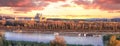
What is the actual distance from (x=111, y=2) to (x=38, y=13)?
77cm

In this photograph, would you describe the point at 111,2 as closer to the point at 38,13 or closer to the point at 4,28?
the point at 38,13

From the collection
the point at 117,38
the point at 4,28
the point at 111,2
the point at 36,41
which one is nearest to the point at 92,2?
the point at 111,2

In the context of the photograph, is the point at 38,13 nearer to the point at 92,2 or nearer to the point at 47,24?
the point at 47,24

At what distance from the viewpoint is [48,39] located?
368cm

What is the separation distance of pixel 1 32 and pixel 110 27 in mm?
1150

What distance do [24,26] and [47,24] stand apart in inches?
9.7

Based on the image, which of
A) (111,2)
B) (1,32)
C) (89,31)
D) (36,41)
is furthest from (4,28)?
(111,2)

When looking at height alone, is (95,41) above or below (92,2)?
below

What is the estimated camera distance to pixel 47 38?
Answer: 12.1ft

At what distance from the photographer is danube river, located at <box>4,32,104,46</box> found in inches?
145

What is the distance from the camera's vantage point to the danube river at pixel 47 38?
3.68m

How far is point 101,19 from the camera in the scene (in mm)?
3678

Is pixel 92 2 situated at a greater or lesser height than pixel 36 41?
greater

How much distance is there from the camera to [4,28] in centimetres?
378
